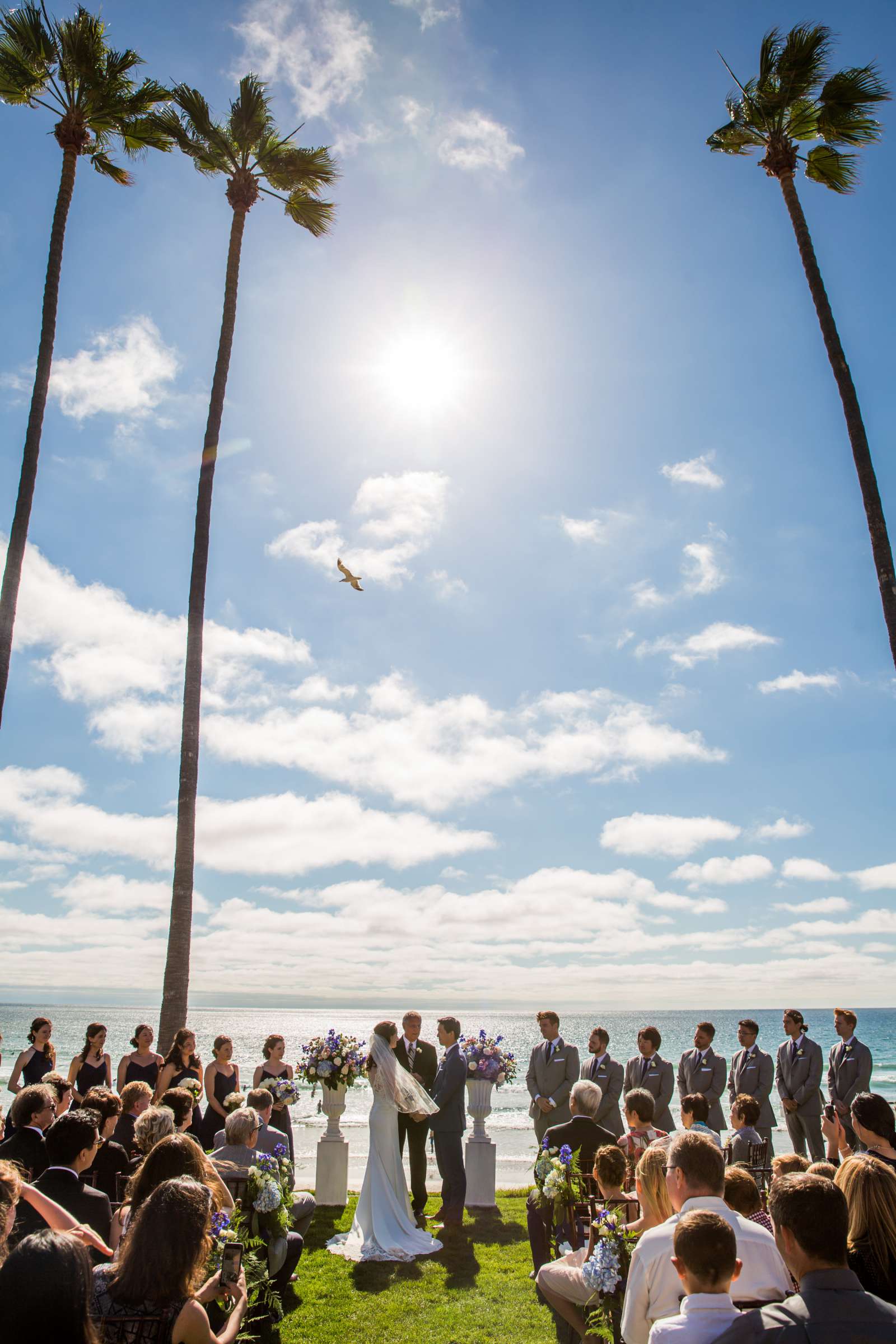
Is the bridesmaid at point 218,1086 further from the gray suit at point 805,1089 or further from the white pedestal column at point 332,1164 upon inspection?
the gray suit at point 805,1089

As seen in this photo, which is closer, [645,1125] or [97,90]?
[645,1125]

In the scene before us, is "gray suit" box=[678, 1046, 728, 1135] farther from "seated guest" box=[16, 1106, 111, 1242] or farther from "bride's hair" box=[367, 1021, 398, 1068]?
"seated guest" box=[16, 1106, 111, 1242]

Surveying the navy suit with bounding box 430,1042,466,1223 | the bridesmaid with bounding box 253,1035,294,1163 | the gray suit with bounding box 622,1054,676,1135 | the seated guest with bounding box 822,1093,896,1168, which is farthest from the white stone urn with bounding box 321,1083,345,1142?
the seated guest with bounding box 822,1093,896,1168

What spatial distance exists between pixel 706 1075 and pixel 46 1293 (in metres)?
10.6

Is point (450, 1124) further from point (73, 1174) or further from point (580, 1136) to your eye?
point (73, 1174)

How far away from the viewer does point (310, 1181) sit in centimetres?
1366

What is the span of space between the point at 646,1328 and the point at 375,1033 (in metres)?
6.30

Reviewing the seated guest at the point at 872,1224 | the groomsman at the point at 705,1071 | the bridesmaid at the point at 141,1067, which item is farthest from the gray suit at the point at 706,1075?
the seated guest at the point at 872,1224

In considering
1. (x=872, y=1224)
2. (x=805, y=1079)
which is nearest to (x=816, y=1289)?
(x=872, y=1224)

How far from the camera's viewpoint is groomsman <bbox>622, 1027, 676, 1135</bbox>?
1023 cm

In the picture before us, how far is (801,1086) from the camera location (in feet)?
38.4

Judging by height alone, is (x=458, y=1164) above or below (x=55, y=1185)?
below

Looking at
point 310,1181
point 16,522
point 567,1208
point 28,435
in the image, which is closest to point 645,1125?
point 567,1208

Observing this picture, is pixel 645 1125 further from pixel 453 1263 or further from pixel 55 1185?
pixel 55 1185
